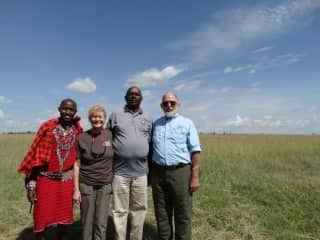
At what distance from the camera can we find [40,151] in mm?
2588

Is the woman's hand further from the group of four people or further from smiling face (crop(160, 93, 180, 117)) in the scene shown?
smiling face (crop(160, 93, 180, 117))

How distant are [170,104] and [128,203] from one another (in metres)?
1.35

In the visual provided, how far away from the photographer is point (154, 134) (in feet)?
9.84

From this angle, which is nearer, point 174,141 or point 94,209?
point 94,209

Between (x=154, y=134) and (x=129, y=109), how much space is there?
457 millimetres

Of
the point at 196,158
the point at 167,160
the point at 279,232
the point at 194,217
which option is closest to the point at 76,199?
the point at 167,160

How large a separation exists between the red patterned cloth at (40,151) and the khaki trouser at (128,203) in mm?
837

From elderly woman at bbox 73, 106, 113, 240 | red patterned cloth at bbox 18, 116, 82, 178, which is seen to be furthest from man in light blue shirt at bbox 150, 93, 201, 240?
red patterned cloth at bbox 18, 116, 82, 178

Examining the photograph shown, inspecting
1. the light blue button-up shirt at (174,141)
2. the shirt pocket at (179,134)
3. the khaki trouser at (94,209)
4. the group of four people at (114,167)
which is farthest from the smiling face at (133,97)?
the khaki trouser at (94,209)

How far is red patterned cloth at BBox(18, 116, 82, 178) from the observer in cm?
257

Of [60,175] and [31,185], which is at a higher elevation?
[60,175]

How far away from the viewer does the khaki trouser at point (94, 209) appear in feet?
8.74

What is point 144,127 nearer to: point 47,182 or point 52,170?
point 52,170

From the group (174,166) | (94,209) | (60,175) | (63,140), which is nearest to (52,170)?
(60,175)
